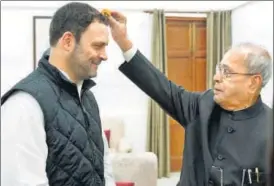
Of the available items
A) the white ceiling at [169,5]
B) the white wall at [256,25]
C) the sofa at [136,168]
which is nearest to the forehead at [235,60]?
the sofa at [136,168]

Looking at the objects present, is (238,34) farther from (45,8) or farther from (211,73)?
(45,8)

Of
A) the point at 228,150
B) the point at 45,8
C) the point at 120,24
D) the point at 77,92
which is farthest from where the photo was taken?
the point at 45,8

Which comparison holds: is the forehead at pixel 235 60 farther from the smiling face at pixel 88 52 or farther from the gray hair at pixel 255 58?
the smiling face at pixel 88 52

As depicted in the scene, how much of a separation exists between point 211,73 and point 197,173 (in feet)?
13.0

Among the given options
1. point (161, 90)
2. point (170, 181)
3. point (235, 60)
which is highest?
point (235, 60)

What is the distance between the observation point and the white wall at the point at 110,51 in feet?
17.2

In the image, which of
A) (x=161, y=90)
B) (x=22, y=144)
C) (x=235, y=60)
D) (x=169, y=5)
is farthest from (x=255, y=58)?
(x=169, y=5)

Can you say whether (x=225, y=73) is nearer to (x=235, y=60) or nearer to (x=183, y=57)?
(x=235, y=60)

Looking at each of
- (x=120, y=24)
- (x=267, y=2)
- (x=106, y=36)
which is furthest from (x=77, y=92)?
(x=267, y=2)

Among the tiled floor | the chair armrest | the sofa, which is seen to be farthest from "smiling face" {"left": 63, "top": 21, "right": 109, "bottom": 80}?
the tiled floor

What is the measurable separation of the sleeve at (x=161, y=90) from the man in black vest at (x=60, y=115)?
1.11 feet

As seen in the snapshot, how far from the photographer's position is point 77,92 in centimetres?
Answer: 139

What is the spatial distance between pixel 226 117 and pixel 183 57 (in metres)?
3.96

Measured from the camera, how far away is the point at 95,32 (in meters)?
1.40
